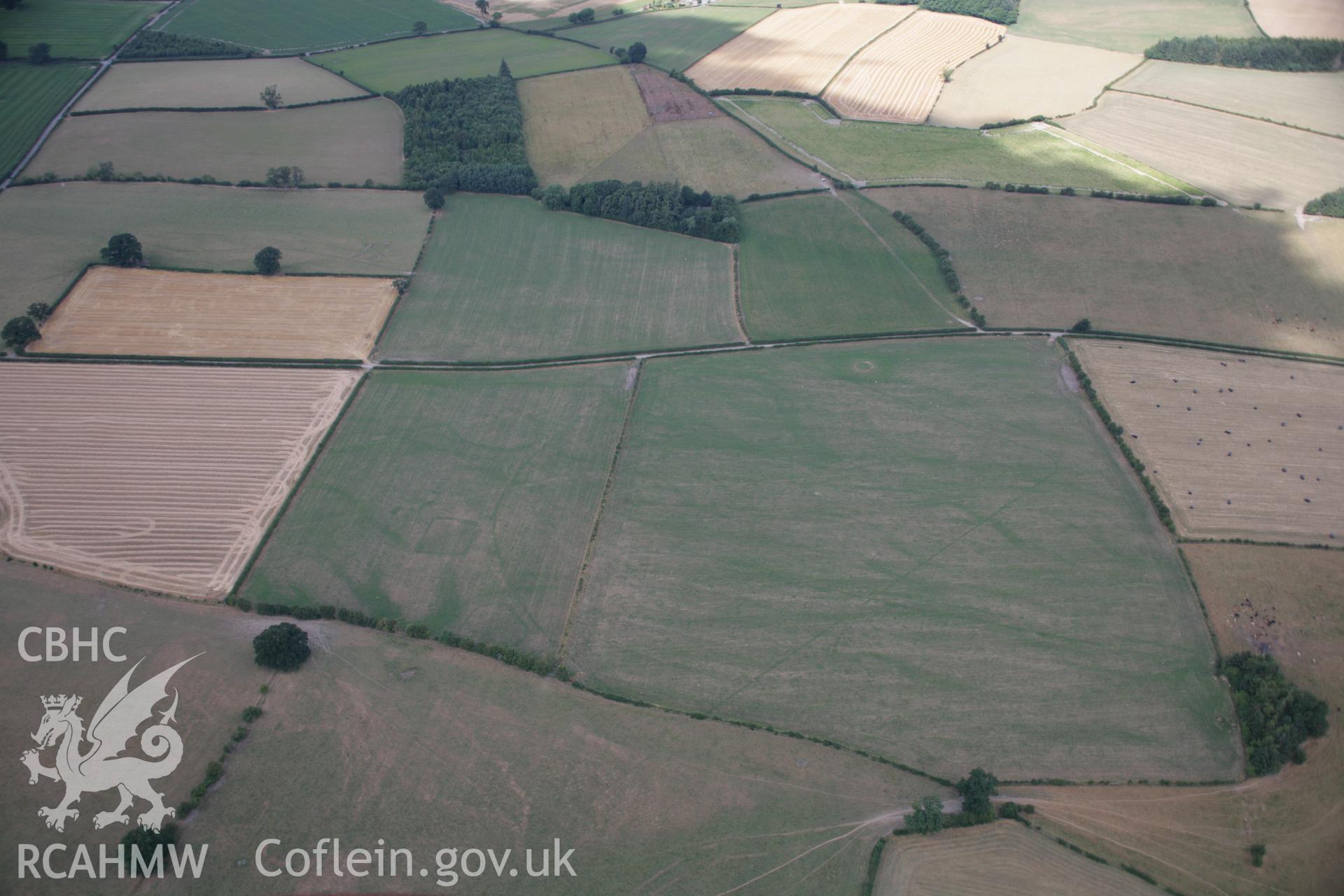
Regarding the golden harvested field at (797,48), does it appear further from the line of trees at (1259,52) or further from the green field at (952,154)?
the line of trees at (1259,52)

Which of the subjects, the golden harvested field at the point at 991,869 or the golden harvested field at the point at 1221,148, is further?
the golden harvested field at the point at 1221,148

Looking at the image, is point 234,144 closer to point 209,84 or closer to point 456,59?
point 209,84

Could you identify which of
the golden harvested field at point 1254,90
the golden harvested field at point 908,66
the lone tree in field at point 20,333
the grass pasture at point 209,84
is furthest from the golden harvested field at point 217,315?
the golden harvested field at point 1254,90

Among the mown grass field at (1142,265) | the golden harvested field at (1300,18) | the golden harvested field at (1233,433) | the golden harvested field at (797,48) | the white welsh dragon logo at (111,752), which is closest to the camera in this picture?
the white welsh dragon logo at (111,752)

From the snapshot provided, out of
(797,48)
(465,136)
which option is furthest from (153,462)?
(797,48)

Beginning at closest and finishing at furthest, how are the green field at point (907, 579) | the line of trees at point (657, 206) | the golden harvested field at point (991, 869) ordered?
the golden harvested field at point (991, 869) < the green field at point (907, 579) < the line of trees at point (657, 206)

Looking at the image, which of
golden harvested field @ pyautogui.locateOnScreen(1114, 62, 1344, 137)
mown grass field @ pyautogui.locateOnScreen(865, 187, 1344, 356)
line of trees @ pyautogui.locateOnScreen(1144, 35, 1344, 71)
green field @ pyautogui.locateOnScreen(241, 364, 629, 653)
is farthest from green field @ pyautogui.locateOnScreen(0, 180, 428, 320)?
line of trees @ pyautogui.locateOnScreen(1144, 35, 1344, 71)
